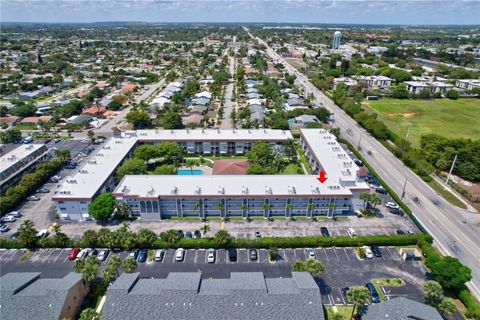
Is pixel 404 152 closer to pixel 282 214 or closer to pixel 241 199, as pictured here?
pixel 282 214

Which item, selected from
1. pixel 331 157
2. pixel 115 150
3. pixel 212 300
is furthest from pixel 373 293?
pixel 115 150

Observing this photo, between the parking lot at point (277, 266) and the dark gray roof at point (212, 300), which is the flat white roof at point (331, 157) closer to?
the parking lot at point (277, 266)

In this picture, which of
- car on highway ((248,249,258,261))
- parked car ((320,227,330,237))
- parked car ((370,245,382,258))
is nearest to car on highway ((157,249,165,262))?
car on highway ((248,249,258,261))

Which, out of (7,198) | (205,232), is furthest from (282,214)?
(7,198)

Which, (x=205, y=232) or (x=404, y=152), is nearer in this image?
(x=205, y=232)

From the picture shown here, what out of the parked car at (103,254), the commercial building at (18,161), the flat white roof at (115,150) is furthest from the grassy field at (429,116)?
the commercial building at (18,161)
